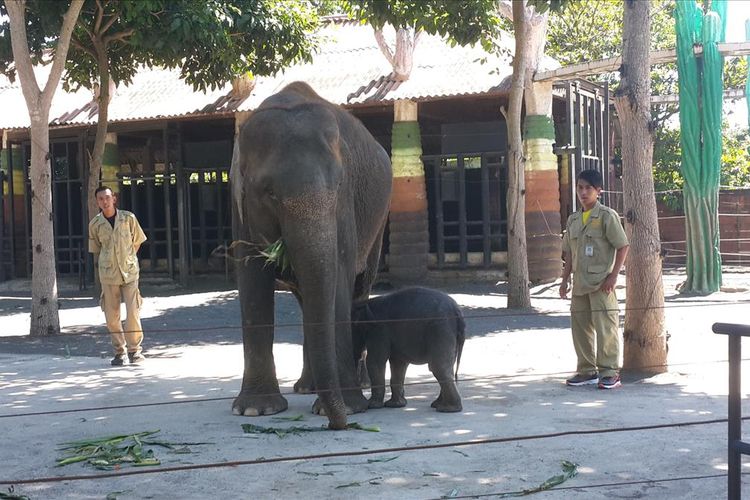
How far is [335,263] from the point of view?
627cm

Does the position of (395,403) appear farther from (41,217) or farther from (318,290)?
(41,217)

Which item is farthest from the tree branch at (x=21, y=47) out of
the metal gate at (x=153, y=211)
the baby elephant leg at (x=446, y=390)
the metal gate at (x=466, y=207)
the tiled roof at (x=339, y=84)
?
the metal gate at (x=466, y=207)

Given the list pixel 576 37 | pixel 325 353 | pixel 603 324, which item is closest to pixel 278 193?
pixel 325 353

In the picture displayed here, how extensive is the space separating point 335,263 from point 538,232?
1114 centimetres

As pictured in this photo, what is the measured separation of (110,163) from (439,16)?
419 inches

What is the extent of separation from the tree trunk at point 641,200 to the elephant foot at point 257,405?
331 centimetres

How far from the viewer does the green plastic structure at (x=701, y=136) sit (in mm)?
14719

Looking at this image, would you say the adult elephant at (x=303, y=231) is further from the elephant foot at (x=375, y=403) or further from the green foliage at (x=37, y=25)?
the green foliage at (x=37, y=25)

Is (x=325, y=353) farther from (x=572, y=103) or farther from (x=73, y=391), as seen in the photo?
(x=572, y=103)

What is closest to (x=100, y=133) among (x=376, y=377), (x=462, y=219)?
(x=462, y=219)

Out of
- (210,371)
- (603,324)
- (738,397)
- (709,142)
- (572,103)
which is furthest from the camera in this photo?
(572,103)

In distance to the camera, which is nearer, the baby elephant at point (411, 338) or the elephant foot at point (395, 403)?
the baby elephant at point (411, 338)

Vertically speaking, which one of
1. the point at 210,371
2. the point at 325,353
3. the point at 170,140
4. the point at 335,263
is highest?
the point at 170,140

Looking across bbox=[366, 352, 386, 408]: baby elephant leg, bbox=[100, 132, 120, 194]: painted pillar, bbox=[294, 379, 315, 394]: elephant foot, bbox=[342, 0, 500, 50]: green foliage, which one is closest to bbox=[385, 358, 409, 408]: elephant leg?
bbox=[366, 352, 386, 408]: baby elephant leg
